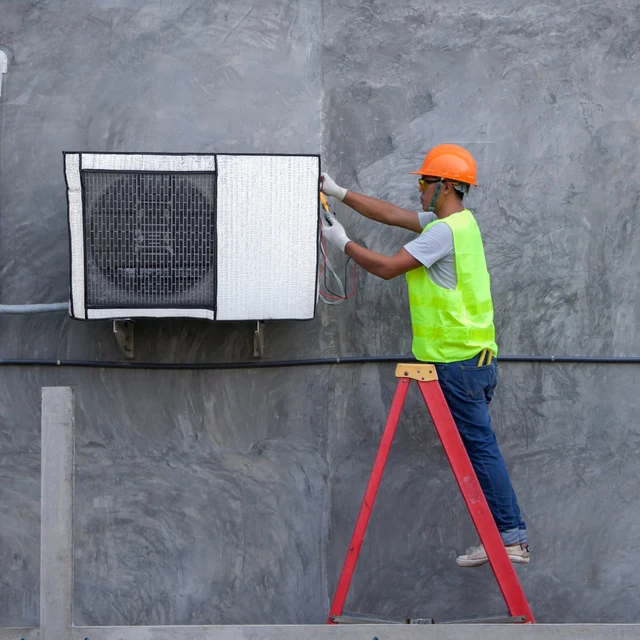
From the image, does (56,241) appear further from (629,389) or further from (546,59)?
(629,389)

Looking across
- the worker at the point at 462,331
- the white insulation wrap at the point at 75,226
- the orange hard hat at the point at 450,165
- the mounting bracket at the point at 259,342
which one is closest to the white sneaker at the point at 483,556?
the worker at the point at 462,331

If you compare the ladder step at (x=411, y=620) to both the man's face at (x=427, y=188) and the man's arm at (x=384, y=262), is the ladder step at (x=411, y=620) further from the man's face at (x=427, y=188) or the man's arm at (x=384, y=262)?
the man's face at (x=427, y=188)

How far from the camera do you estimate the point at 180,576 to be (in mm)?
3775

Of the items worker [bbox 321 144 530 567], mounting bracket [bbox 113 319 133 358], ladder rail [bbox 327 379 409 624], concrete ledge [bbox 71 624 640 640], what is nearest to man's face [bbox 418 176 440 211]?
worker [bbox 321 144 530 567]

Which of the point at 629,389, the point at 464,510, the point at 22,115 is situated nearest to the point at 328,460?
the point at 464,510

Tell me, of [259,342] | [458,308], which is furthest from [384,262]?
[259,342]

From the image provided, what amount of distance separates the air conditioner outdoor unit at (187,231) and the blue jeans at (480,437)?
639mm

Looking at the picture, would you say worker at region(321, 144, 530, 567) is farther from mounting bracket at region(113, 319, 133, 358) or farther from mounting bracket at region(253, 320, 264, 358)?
mounting bracket at region(113, 319, 133, 358)

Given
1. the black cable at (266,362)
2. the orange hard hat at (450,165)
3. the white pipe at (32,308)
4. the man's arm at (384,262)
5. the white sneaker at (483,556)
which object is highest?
the orange hard hat at (450,165)

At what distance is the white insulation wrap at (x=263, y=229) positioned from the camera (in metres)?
3.38

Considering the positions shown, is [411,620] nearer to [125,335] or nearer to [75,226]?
[125,335]

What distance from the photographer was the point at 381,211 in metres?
3.71

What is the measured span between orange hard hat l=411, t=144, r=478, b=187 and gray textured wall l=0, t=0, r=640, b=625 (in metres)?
0.27

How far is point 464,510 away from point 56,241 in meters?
1.90
